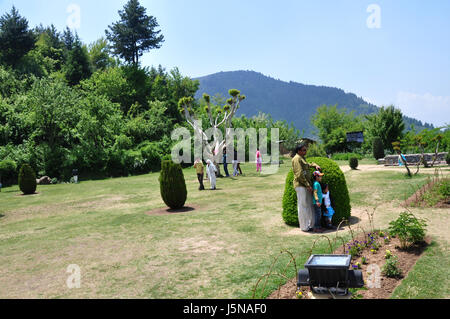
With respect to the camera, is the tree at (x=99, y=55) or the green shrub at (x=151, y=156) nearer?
the green shrub at (x=151, y=156)

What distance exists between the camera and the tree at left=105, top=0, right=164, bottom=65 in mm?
51000

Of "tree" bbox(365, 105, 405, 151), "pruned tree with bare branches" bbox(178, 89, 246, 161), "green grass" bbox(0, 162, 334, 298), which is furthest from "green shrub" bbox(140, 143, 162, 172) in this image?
"tree" bbox(365, 105, 405, 151)

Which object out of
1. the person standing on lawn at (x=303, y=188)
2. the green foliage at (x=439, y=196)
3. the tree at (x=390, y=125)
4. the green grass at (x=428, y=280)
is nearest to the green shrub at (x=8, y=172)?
the person standing on lawn at (x=303, y=188)

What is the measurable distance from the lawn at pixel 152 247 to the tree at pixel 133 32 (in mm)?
42762

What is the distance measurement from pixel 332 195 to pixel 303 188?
101 centimetres

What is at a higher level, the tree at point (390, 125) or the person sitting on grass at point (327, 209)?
the tree at point (390, 125)

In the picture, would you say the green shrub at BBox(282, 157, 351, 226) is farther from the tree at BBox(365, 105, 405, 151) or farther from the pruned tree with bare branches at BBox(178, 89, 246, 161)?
the tree at BBox(365, 105, 405, 151)

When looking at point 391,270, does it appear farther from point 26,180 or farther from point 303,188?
point 26,180

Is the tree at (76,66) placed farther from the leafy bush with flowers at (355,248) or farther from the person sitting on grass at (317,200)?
the leafy bush with flowers at (355,248)

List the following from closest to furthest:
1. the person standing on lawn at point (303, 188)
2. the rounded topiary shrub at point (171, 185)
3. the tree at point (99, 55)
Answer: the person standing on lawn at point (303, 188) < the rounded topiary shrub at point (171, 185) < the tree at point (99, 55)

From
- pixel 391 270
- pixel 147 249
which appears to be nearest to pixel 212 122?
pixel 147 249

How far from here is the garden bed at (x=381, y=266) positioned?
4.67 metres
